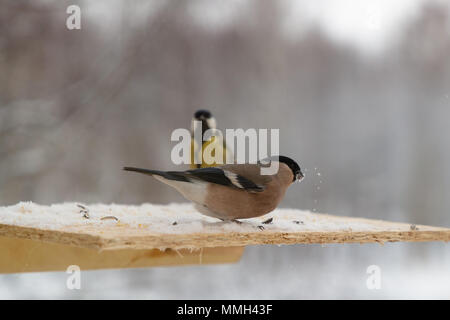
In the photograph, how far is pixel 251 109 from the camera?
3.74m

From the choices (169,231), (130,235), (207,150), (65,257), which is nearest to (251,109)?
(207,150)

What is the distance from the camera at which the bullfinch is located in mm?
1613

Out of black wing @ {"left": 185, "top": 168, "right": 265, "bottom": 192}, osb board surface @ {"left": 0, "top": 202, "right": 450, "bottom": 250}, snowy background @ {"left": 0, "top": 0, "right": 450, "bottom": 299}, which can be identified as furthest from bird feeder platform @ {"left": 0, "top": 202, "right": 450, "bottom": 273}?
snowy background @ {"left": 0, "top": 0, "right": 450, "bottom": 299}

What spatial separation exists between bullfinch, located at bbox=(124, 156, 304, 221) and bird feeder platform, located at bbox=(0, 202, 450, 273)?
42mm

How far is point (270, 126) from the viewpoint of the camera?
3670 mm

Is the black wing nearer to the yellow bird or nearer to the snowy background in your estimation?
the yellow bird

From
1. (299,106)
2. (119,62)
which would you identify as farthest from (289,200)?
(119,62)

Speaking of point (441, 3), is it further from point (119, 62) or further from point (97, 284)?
point (97, 284)

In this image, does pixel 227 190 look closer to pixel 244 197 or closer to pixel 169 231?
pixel 244 197

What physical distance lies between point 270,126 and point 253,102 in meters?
0.20

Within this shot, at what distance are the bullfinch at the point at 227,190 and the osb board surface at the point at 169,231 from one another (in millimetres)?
41

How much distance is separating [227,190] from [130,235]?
14.5 inches

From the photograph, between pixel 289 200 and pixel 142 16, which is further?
pixel 142 16

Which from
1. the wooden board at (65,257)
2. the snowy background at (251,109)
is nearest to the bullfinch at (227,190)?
the wooden board at (65,257)
